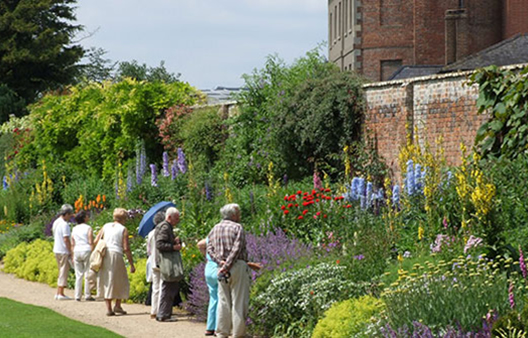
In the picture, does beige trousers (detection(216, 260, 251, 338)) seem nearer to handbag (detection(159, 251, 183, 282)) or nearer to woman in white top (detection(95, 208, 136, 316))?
handbag (detection(159, 251, 183, 282))

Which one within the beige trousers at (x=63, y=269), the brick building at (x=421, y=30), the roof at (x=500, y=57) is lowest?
the beige trousers at (x=63, y=269)

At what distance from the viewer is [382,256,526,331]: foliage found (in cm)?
851

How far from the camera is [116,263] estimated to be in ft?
46.6

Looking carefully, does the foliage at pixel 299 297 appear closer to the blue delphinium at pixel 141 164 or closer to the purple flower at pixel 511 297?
the purple flower at pixel 511 297

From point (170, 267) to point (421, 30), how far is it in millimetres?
33382

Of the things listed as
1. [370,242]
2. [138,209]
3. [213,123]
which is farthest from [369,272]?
[213,123]

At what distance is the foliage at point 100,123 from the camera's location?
25.6 meters

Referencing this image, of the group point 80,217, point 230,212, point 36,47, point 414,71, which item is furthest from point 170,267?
point 36,47

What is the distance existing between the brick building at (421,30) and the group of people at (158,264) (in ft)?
97.3

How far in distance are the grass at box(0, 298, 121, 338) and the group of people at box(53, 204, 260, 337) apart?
0.98 metres

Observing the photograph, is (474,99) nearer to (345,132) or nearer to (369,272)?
(345,132)

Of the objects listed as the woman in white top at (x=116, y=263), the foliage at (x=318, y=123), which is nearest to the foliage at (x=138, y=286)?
the woman in white top at (x=116, y=263)

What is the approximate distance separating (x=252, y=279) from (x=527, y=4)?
32758 millimetres

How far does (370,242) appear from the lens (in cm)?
1234
